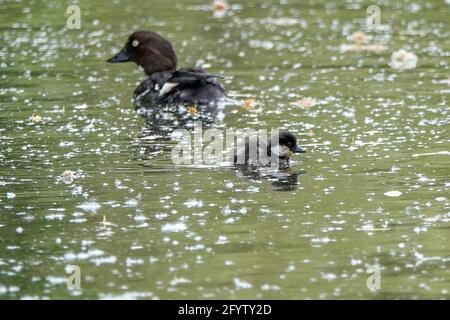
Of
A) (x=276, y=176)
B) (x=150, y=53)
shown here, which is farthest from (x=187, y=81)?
(x=276, y=176)

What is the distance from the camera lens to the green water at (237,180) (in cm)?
675

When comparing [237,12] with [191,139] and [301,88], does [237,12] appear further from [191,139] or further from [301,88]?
[191,139]

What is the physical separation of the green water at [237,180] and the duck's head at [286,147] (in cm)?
13

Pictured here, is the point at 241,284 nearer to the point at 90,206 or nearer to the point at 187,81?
the point at 90,206

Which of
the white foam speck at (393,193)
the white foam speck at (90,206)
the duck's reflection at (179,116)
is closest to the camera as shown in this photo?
the white foam speck at (90,206)

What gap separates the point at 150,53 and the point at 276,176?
16.0 feet

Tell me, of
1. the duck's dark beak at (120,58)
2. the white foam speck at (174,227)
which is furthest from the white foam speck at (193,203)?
the duck's dark beak at (120,58)

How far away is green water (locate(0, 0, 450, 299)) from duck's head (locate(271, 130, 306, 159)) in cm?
13

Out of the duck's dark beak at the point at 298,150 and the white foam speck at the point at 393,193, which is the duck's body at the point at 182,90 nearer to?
the duck's dark beak at the point at 298,150

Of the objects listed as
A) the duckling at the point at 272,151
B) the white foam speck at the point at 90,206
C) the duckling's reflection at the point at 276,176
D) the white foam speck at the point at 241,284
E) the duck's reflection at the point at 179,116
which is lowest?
the white foam speck at the point at 241,284

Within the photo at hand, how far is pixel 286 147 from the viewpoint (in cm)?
973

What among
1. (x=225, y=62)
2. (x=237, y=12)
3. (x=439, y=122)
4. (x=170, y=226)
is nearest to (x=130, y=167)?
(x=170, y=226)

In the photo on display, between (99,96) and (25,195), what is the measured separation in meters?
4.22

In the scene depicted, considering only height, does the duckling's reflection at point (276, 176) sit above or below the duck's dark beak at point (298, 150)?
below
